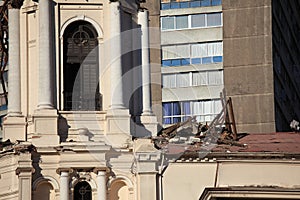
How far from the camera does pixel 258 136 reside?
46.7 m

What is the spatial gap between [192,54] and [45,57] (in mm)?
39577

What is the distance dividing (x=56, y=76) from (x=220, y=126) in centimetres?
604

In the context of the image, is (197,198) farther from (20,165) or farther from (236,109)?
(236,109)

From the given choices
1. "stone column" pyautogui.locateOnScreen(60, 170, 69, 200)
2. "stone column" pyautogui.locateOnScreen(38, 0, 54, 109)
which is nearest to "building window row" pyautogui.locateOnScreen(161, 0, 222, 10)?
"stone column" pyautogui.locateOnScreen(38, 0, 54, 109)

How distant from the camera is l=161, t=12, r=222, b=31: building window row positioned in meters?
82.6

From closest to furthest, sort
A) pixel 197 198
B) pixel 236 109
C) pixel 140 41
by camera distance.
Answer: pixel 197 198
pixel 140 41
pixel 236 109

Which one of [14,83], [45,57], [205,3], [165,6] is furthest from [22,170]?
[165,6]

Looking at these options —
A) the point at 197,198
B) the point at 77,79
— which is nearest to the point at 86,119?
the point at 77,79

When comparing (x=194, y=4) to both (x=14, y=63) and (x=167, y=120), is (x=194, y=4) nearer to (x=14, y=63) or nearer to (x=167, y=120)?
(x=167, y=120)

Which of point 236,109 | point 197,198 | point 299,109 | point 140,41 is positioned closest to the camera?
point 197,198

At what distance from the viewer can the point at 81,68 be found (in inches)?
1778

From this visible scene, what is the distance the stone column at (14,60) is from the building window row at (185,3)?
38.0 meters

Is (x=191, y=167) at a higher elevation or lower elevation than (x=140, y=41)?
lower

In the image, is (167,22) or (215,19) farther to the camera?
(167,22)
